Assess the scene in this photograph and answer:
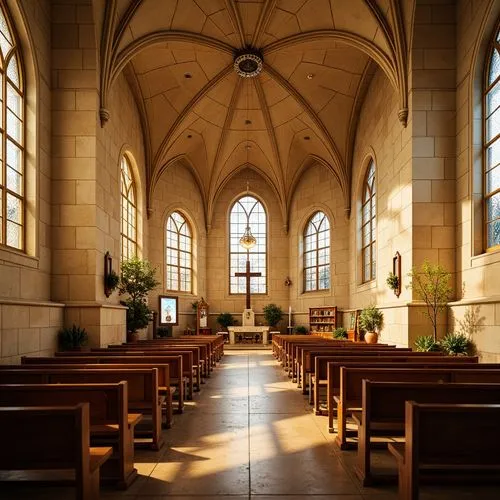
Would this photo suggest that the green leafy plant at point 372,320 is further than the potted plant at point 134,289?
No

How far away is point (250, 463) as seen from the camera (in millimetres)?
4379

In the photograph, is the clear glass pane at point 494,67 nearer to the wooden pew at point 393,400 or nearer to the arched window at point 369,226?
the arched window at point 369,226

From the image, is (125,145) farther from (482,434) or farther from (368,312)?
(482,434)

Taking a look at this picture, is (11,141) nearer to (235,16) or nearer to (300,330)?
(235,16)

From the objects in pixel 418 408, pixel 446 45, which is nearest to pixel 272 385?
pixel 418 408

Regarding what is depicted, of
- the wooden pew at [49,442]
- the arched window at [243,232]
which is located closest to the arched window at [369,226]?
the arched window at [243,232]

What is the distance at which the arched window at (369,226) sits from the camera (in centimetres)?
1520

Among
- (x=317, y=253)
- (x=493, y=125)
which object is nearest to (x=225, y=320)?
(x=317, y=253)

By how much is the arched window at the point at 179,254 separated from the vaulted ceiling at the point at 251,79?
155 cm

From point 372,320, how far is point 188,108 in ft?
30.8

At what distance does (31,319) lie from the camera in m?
8.17

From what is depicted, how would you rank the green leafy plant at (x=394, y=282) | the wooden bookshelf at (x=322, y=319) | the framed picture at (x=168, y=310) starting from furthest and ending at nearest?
the wooden bookshelf at (x=322, y=319) → the framed picture at (x=168, y=310) → the green leafy plant at (x=394, y=282)

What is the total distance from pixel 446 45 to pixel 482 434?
9.62 metres

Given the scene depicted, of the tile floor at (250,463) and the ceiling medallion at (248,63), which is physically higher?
the ceiling medallion at (248,63)
